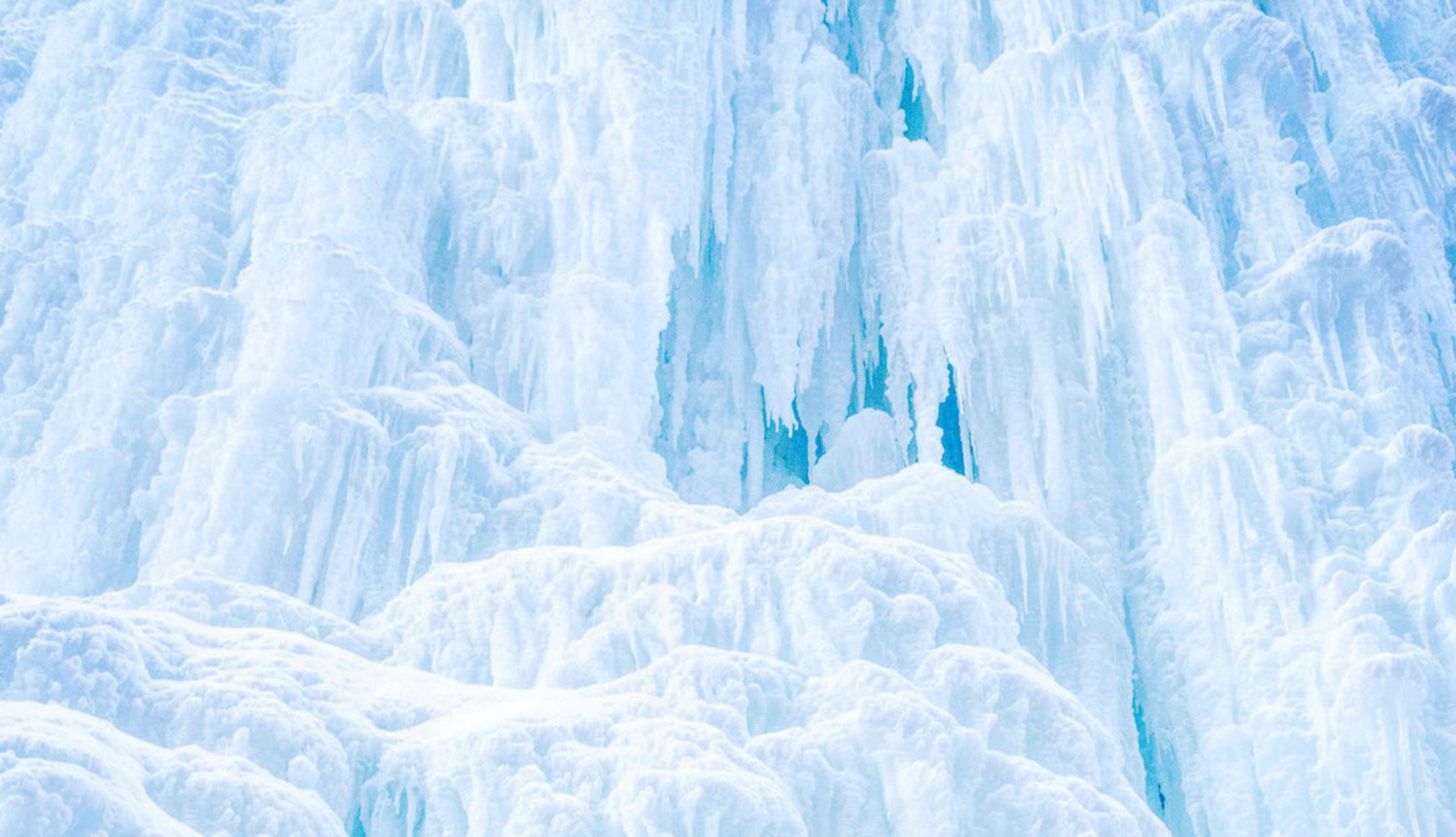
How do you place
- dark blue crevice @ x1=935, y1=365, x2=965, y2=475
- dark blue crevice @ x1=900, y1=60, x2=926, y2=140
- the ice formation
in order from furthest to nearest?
1. dark blue crevice @ x1=900, y1=60, x2=926, y2=140
2. dark blue crevice @ x1=935, y1=365, x2=965, y2=475
3. the ice formation

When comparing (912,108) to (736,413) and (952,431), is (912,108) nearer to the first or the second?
(952,431)

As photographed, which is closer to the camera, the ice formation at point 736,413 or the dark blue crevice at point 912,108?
the ice formation at point 736,413

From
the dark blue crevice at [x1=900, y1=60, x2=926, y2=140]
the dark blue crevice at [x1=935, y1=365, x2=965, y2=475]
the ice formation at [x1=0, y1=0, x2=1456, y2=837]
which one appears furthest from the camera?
the dark blue crevice at [x1=900, y1=60, x2=926, y2=140]

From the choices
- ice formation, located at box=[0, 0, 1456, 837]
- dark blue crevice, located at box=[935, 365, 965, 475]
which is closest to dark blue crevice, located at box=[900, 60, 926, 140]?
ice formation, located at box=[0, 0, 1456, 837]

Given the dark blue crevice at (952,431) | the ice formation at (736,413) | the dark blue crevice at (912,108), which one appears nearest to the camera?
the ice formation at (736,413)

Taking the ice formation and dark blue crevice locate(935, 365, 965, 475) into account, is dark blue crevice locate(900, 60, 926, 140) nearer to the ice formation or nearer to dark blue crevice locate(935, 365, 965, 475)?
the ice formation

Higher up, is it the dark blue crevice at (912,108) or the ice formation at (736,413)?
the dark blue crevice at (912,108)

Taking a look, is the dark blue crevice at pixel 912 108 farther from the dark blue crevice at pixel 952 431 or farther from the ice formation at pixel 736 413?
the dark blue crevice at pixel 952 431

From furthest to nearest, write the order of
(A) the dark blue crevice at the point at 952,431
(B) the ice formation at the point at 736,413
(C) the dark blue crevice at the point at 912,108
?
(C) the dark blue crevice at the point at 912,108 < (A) the dark blue crevice at the point at 952,431 < (B) the ice formation at the point at 736,413

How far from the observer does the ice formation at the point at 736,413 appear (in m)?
8.69

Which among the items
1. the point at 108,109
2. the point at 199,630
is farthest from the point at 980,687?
the point at 108,109

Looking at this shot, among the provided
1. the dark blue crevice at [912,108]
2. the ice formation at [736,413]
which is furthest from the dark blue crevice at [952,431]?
the dark blue crevice at [912,108]

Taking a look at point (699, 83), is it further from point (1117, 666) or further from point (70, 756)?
point (70, 756)

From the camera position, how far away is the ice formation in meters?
8.69
